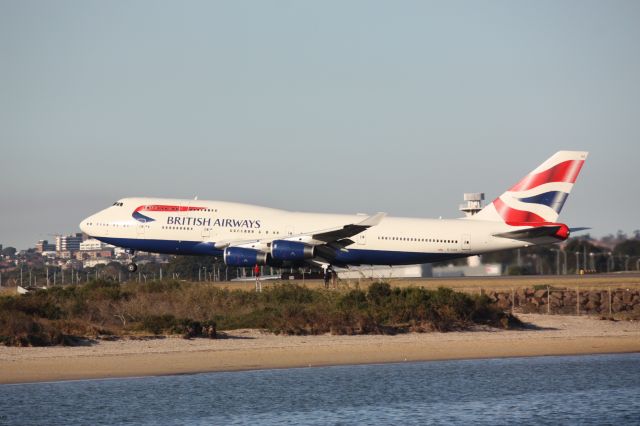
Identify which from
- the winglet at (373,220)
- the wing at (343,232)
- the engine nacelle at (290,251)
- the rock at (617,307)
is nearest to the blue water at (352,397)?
the rock at (617,307)

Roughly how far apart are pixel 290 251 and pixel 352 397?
28.7m

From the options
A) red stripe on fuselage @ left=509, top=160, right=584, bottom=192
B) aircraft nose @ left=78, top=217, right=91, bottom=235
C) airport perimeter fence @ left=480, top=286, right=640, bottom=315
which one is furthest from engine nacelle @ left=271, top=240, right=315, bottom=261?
red stripe on fuselage @ left=509, top=160, right=584, bottom=192

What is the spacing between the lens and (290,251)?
57312mm

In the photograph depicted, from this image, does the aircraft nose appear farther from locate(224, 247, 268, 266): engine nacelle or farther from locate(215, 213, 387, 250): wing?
locate(224, 247, 268, 266): engine nacelle

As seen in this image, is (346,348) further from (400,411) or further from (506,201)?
(506,201)

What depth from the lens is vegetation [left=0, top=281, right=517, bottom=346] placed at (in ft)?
118

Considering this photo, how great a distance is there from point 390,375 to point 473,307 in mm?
11712

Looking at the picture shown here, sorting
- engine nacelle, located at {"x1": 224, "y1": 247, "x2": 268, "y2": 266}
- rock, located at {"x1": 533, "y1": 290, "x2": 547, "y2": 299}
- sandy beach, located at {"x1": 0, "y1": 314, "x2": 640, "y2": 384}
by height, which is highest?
engine nacelle, located at {"x1": 224, "y1": 247, "x2": 268, "y2": 266}

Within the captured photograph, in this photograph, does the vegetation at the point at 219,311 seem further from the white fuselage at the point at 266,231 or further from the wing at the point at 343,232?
the white fuselage at the point at 266,231

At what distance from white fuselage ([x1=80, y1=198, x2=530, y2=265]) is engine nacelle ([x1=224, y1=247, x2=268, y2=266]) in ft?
5.40

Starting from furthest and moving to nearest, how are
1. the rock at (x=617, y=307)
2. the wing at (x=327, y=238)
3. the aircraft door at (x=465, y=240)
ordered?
the aircraft door at (x=465, y=240), the wing at (x=327, y=238), the rock at (x=617, y=307)

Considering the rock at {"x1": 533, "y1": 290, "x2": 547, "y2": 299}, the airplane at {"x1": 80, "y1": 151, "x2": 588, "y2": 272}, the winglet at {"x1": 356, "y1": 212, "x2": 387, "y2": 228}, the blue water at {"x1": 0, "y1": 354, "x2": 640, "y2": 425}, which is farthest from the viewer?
the airplane at {"x1": 80, "y1": 151, "x2": 588, "y2": 272}

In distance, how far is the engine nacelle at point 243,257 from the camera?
56.8 metres

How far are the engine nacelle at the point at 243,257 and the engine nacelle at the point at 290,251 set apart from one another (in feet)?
2.45
